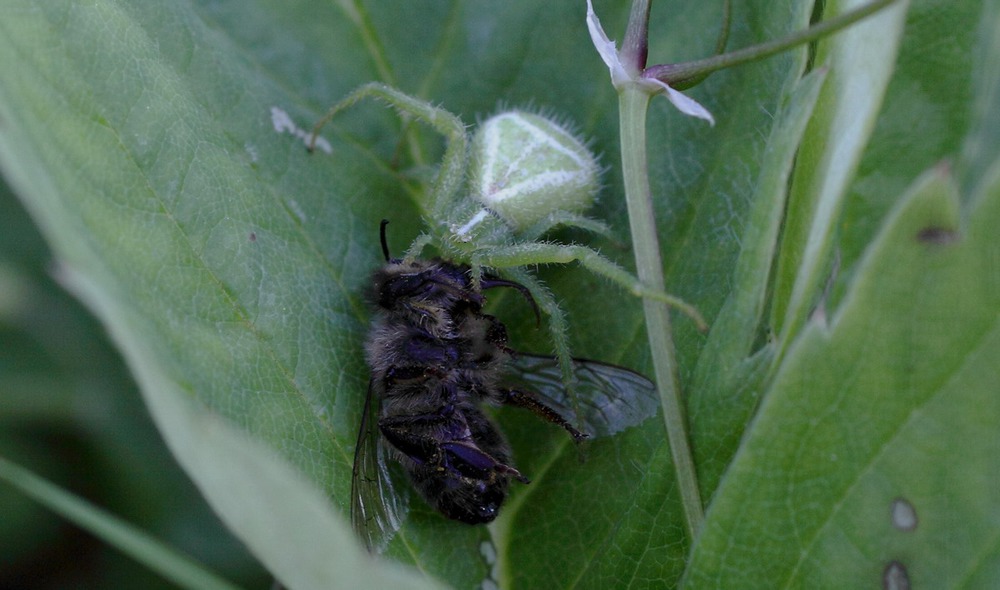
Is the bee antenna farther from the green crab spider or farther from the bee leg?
the bee leg

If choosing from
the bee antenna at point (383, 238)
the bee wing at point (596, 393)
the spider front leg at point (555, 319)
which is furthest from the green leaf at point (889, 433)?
the bee antenna at point (383, 238)

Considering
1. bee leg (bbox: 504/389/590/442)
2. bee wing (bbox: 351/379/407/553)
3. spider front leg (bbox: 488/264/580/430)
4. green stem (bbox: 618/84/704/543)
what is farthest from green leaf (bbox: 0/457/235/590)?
green stem (bbox: 618/84/704/543)

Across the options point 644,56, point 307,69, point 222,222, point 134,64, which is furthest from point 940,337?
point 307,69

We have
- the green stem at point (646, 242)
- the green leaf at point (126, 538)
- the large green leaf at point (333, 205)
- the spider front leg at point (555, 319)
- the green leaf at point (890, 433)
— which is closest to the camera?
the green leaf at point (890, 433)

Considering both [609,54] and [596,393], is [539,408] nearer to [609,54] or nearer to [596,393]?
[596,393]

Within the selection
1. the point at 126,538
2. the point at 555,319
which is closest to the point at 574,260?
the point at 555,319

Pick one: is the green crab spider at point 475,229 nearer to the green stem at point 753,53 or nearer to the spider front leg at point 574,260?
the spider front leg at point 574,260
